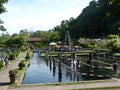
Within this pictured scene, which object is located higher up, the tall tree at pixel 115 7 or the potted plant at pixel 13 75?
the tall tree at pixel 115 7

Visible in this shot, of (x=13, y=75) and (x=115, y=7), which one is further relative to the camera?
(x=13, y=75)

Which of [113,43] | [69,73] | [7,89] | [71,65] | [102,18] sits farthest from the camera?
[102,18]

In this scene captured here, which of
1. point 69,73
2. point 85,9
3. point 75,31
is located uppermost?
point 85,9

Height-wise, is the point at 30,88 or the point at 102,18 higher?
the point at 102,18

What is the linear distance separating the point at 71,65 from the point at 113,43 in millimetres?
26316

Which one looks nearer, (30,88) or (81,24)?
(30,88)

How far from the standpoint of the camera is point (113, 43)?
5959 cm

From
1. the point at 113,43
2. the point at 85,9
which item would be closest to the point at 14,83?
the point at 113,43

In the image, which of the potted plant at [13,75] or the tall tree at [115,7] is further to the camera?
the potted plant at [13,75]

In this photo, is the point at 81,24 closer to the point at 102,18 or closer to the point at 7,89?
the point at 102,18

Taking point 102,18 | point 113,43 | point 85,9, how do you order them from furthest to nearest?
point 85,9 < point 102,18 < point 113,43

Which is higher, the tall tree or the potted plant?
the tall tree

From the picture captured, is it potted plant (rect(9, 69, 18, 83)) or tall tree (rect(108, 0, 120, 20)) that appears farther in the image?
potted plant (rect(9, 69, 18, 83))

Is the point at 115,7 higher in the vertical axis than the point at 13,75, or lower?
higher
